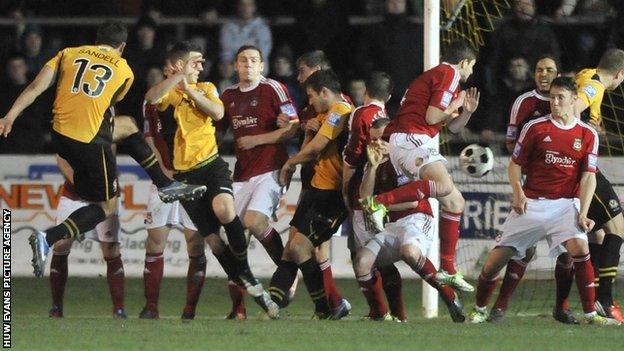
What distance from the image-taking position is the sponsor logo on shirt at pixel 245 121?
11.5m

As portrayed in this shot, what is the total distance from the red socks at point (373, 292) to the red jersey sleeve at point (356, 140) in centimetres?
85

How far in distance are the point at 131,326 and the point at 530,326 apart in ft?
9.01

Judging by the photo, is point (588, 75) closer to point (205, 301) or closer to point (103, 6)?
point (205, 301)

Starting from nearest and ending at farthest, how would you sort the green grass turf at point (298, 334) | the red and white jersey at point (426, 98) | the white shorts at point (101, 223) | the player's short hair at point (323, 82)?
the green grass turf at point (298, 334) → the red and white jersey at point (426, 98) → the player's short hair at point (323, 82) → the white shorts at point (101, 223)

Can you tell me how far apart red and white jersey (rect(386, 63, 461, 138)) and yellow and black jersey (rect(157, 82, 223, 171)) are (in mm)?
1461

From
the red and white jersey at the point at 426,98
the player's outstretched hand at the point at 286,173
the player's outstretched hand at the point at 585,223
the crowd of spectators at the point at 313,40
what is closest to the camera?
the player's outstretched hand at the point at 585,223

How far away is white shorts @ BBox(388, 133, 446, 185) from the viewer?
420 inches

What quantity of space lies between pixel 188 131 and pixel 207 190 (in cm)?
50

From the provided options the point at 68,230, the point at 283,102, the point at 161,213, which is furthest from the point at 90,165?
the point at 283,102

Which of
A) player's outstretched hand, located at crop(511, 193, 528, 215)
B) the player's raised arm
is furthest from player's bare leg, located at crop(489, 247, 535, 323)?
the player's raised arm

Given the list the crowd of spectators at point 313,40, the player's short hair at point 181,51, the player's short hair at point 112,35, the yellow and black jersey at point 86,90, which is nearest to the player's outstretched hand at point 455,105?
the player's short hair at point 181,51

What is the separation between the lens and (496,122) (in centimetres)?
1550

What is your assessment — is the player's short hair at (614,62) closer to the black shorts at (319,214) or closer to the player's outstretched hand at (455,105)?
the player's outstretched hand at (455,105)

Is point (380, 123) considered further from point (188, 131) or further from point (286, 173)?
point (188, 131)
